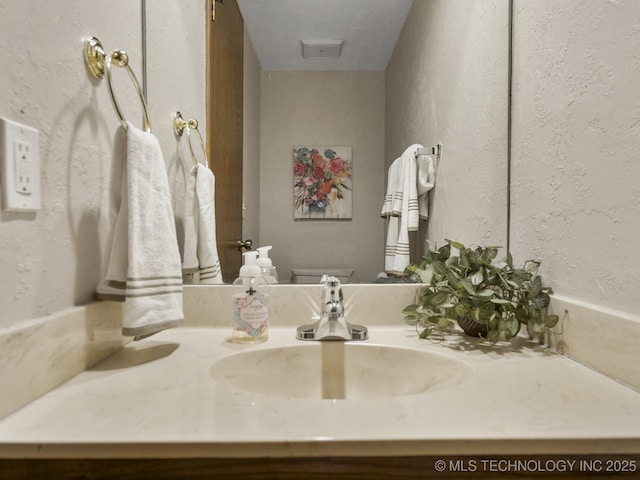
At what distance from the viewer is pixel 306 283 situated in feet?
3.54

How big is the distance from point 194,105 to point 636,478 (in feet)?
3.74

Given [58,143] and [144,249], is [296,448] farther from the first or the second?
[58,143]

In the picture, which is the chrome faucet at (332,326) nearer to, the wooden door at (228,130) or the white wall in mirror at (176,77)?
the wooden door at (228,130)

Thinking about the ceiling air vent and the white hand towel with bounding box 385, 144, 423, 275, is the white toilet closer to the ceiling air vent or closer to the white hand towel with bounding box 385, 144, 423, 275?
the white hand towel with bounding box 385, 144, 423, 275

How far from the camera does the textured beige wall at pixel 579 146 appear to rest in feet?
2.09

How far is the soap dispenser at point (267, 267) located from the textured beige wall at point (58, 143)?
39cm

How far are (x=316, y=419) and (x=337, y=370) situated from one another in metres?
0.38

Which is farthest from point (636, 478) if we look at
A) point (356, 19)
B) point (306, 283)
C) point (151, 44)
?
point (151, 44)

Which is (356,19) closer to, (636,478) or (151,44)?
(151,44)

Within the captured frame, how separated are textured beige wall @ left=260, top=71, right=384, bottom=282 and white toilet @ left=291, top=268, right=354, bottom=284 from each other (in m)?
0.01

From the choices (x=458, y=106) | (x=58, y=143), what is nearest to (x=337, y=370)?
(x=58, y=143)

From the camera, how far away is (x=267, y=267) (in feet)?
3.54

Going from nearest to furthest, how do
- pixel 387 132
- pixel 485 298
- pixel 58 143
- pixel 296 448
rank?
pixel 296 448, pixel 58 143, pixel 485 298, pixel 387 132

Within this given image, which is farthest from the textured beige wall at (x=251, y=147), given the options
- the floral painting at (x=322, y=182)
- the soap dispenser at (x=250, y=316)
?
the soap dispenser at (x=250, y=316)
